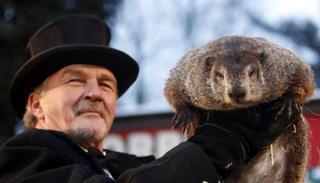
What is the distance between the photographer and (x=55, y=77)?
3549 mm

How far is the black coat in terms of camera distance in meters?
2.35

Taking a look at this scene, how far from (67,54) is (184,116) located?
Answer: 956 mm

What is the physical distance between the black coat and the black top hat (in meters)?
0.69

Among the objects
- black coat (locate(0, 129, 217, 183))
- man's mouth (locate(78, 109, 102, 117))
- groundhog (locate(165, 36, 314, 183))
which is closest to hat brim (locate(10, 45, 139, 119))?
man's mouth (locate(78, 109, 102, 117))

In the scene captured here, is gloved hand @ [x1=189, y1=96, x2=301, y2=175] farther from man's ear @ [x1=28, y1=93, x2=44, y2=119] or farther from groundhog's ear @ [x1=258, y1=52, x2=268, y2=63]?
man's ear @ [x1=28, y1=93, x2=44, y2=119]

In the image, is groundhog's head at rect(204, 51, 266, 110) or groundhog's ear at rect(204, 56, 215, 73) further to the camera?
groundhog's ear at rect(204, 56, 215, 73)

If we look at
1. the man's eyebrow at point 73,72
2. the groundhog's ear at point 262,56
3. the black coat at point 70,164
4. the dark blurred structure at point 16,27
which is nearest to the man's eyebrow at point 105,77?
the man's eyebrow at point 73,72

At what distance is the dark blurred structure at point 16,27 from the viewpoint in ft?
32.0

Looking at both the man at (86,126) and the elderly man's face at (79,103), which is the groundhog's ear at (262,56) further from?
the elderly man's face at (79,103)

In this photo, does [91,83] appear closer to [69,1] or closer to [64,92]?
[64,92]

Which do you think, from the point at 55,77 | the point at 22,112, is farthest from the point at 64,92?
the point at 22,112

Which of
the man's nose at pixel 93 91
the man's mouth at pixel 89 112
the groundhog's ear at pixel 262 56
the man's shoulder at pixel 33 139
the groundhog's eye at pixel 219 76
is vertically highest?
the groundhog's ear at pixel 262 56

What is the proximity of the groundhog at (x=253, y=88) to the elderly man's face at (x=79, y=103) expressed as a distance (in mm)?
689

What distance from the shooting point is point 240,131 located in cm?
249
